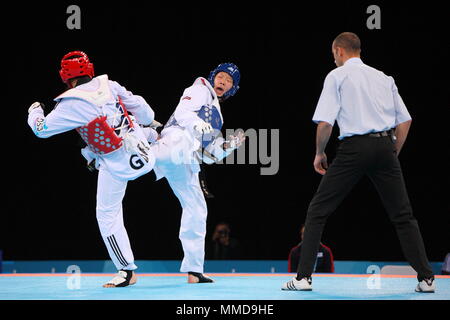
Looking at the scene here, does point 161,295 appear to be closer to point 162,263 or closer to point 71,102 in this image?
point 71,102

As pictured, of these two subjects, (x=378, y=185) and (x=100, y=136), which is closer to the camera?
(x=378, y=185)

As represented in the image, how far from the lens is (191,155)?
12.7 ft

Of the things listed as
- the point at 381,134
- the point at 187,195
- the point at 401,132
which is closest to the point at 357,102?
the point at 381,134

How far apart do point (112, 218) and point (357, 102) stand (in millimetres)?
1562

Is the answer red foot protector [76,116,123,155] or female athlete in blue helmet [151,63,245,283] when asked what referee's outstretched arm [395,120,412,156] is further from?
red foot protector [76,116,123,155]

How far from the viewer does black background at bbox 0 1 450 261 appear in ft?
26.9

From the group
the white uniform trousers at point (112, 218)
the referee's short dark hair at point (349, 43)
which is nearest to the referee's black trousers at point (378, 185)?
the referee's short dark hair at point (349, 43)

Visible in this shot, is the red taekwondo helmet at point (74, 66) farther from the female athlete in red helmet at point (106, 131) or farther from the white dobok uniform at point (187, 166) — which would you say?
the white dobok uniform at point (187, 166)

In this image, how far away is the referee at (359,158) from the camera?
9.74 feet

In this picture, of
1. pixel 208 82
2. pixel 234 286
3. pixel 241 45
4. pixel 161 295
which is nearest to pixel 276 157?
pixel 241 45

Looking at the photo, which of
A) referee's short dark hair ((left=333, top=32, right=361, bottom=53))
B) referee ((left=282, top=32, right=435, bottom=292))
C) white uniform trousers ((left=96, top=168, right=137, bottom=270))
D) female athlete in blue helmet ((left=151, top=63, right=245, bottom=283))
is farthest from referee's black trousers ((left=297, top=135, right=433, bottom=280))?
white uniform trousers ((left=96, top=168, right=137, bottom=270))

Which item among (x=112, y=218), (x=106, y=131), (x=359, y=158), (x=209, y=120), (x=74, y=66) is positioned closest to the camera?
(x=359, y=158)

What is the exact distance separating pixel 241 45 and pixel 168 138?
16.4 feet

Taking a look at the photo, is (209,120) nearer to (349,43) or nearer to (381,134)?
(349,43)
